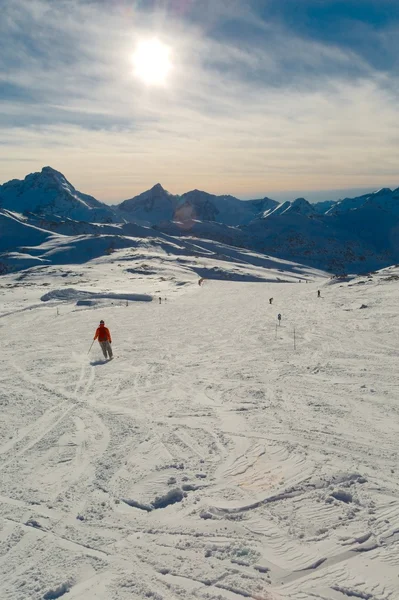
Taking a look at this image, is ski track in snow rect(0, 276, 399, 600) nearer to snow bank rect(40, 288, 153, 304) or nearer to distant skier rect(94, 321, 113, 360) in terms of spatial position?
distant skier rect(94, 321, 113, 360)

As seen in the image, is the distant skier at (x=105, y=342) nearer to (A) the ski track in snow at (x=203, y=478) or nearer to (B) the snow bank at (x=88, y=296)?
(A) the ski track in snow at (x=203, y=478)

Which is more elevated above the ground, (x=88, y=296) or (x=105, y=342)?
(x=105, y=342)

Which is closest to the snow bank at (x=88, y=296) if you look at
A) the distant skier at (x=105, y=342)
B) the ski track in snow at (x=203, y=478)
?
the distant skier at (x=105, y=342)

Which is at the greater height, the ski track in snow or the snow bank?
the ski track in snow

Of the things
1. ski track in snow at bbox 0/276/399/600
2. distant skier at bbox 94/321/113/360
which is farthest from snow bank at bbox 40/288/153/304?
ski track in snow at bbox 0/276/399/600

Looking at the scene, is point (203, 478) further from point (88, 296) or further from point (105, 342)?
point (88, 296)

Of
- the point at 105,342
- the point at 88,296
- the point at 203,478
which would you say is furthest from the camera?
the point at 88,296

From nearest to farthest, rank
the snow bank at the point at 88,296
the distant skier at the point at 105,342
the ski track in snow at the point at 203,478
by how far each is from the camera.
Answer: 1. the ski track in snow at the point at 203,478
2. the distant skier at the point at 105,342
3. the snow bank at the point at 88,296

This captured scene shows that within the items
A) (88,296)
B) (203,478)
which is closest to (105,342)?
(203,478)
